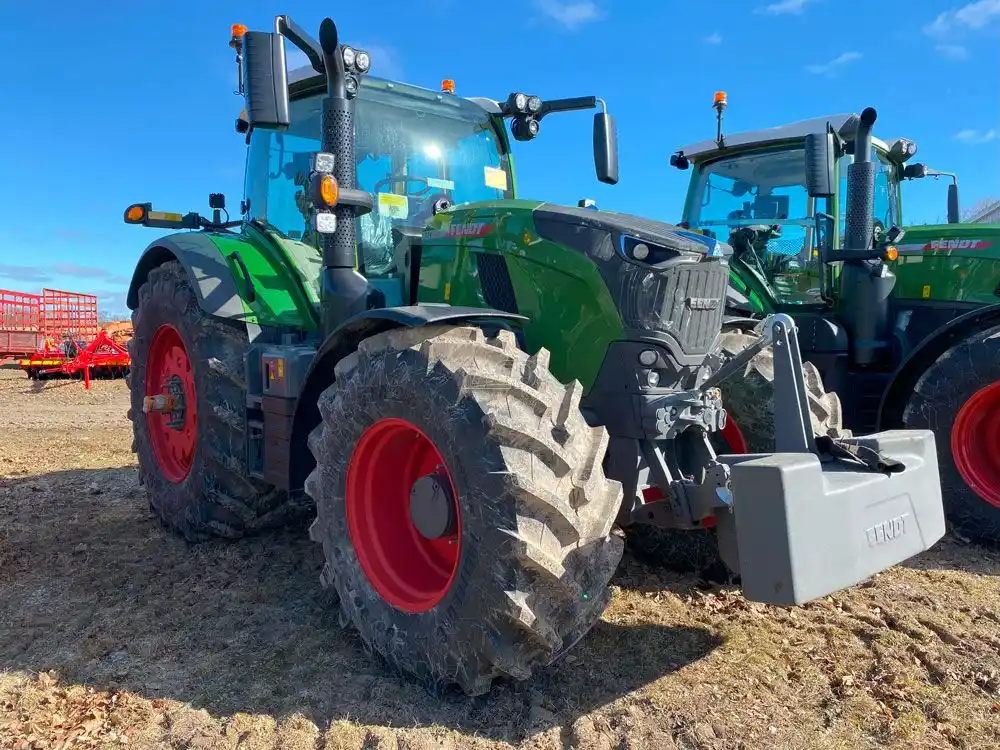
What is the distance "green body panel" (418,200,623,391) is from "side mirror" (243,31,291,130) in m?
0.88

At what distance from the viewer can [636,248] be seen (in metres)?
3.01

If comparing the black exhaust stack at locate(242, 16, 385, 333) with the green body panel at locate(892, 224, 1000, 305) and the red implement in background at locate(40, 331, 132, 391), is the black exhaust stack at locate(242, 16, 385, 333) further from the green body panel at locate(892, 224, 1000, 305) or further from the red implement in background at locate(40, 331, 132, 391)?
the red implement in background at locate(40, 331, 132, 391)

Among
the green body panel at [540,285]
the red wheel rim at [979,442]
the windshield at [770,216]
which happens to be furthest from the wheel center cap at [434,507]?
the windshield at [770,216]

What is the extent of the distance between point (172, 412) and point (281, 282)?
110cm

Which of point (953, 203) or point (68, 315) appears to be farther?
point (68, 315)

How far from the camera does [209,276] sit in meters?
4.30

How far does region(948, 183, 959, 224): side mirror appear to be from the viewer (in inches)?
276

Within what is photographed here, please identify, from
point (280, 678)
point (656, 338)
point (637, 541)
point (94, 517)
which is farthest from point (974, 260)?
point (94, 517)

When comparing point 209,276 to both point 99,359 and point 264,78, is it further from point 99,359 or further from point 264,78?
point 99,359

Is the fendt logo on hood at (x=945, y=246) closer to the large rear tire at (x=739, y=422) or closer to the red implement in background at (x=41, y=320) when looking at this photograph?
the large rear tire at (x=739, y=422)

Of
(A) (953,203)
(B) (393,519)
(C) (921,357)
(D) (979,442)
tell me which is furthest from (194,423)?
(A) (953,203)

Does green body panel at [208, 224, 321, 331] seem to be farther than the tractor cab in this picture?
No

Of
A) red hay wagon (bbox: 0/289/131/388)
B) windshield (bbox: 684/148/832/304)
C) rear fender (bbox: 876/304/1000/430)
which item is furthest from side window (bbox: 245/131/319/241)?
red hay wagon (bbox: 0/289/131/388)

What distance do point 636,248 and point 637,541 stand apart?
5.81 feet
